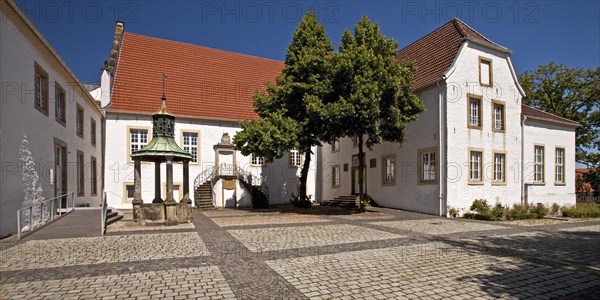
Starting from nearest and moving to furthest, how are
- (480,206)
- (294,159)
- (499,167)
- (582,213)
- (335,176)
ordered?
(480,206) → (582,213) → (499,167) → (335,176) → (294,159)

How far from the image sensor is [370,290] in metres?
5.69

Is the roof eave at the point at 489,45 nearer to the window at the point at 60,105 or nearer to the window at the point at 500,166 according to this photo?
the window at the point at 500,166

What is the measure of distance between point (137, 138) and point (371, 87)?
50.6 feet

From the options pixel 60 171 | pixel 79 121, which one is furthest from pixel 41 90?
pixel 79 121

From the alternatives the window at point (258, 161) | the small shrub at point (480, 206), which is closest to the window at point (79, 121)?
the window at point (258, 161)

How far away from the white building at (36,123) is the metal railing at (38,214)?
0.97 ft

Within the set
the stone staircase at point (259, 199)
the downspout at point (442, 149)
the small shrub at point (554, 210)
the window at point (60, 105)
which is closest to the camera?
the window at point (60, 105)

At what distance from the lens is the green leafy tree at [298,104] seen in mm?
17391

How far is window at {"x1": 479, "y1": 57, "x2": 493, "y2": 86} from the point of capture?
19.3 m

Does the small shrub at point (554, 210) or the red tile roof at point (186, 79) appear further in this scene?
the red tile roof at point (186, 79)

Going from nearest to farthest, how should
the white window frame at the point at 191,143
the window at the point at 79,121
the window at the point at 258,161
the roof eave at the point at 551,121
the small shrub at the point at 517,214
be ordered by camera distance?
1. the small shrub at the point at 517,214
2. the window at the point at 79,121
3. the roof eave at the point at 551,121
4. the white window frame at the point at 191,143
5. the window at the point at 258,161

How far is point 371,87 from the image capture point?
1602 centimetres

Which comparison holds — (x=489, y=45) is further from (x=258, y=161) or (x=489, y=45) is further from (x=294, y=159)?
(x=258, y=161)

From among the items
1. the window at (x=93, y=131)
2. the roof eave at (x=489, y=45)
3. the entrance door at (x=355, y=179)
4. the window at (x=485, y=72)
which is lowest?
the entrance door at (x=355, y=179)
